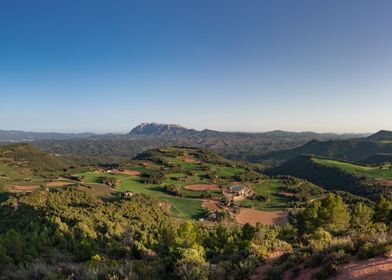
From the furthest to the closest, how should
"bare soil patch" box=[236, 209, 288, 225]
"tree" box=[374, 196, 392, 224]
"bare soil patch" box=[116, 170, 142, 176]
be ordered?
"bare soil patch" box=[116, 170, 142, 176] < "bare soil patch" box=[236, 209, 288, 225] < "tree" box=[374, 196, 392, 224]

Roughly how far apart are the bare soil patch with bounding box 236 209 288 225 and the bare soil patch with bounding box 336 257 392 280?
235ft

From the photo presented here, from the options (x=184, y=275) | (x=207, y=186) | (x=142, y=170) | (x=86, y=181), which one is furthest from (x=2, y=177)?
(x=184, y=275)

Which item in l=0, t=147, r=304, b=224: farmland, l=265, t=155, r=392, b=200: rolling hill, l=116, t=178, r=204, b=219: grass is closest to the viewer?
l=116, t=178, r=204, b=219: grass

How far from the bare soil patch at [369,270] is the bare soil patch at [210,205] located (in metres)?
83.6

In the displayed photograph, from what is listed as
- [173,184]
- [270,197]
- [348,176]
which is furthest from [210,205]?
[348,176]

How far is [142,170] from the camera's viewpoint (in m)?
152

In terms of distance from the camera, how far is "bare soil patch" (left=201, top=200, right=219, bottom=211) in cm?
9612

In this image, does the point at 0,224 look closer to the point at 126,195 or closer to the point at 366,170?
the point at 126,195

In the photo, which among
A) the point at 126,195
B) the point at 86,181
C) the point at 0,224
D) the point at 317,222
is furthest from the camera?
the point at 86,181

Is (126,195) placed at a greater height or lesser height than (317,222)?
lesser

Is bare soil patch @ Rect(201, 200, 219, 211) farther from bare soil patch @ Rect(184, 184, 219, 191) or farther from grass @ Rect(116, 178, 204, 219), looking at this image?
bare soil patch @ Rect(184, 184, 219, 191)

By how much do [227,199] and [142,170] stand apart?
5800cm

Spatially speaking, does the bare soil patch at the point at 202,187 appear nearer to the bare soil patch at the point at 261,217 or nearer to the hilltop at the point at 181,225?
the hilltop at the point at 181,225

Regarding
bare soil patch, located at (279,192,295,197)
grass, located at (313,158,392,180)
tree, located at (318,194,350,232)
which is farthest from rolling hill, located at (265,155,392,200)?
tree, located at (318,194,350,232)
